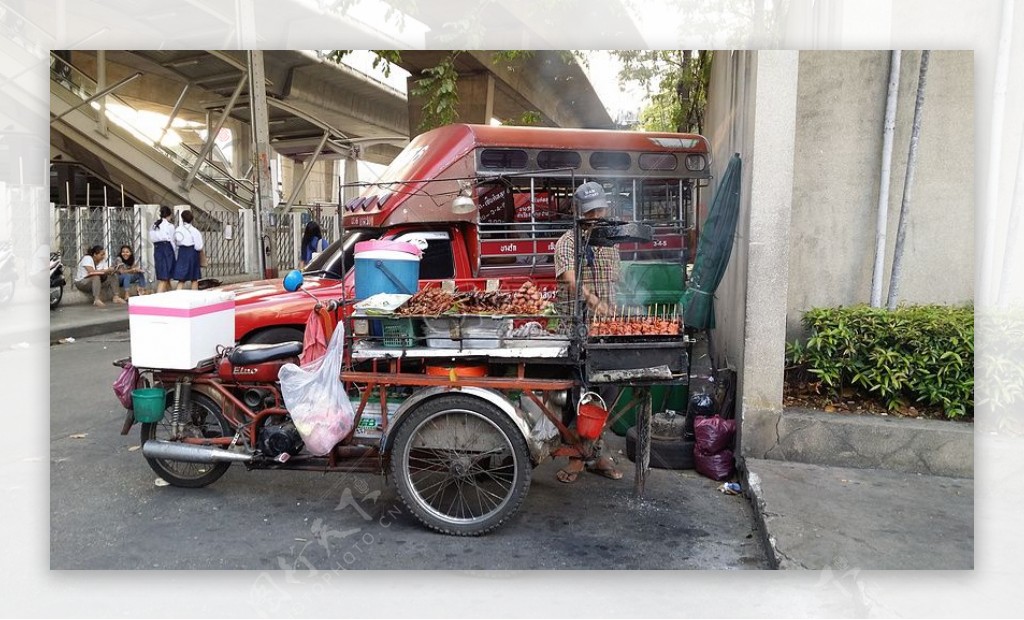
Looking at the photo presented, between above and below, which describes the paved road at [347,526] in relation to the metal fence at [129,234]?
below

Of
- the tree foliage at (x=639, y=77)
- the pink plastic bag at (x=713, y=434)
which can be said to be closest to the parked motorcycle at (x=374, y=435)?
the pink plastic bag at (x=713, y=434)

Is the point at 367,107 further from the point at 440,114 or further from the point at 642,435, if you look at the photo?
the point at 642,435

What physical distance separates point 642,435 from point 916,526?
1.50 metres

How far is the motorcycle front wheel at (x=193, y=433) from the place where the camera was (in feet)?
15.0

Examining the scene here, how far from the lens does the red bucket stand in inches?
156

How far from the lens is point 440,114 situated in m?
10.7

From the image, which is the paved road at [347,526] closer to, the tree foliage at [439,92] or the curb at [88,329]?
the curb at [88,329]

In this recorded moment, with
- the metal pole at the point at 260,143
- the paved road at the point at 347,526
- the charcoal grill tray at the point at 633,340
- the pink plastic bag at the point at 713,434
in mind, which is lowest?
the paved road at the point at 347,526

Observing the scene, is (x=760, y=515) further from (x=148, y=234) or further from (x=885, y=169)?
(x=148, y=234)

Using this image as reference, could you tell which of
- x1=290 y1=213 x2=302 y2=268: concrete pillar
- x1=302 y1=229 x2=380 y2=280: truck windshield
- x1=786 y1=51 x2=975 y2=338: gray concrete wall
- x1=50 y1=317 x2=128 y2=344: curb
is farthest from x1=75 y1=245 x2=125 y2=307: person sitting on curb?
x1=786 y1=51 x2=975 y2=338: gray concrete wall

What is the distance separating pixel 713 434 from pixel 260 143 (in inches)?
404

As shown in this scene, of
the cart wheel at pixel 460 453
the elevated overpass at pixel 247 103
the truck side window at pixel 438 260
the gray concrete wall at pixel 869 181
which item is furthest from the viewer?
the elevated overpass at pixel 247 103

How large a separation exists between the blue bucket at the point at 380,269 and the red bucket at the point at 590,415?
1278mm
